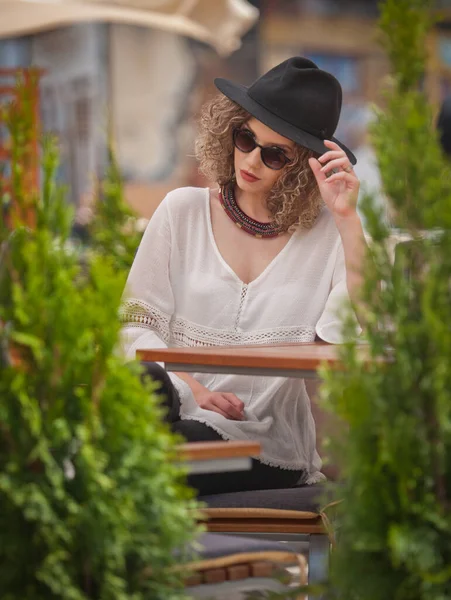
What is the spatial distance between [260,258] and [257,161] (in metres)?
0.32

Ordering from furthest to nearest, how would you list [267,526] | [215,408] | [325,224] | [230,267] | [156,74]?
[156,74], [325,224], [230,267], [215,408], [267,526]

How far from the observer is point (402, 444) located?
6.75 ft

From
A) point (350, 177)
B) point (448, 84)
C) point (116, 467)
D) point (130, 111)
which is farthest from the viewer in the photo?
point (448, 84)

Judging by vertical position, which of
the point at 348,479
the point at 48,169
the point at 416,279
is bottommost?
the point at 348,479

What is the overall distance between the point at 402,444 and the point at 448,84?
12947mm

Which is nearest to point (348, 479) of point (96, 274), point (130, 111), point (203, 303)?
point (96, 274)

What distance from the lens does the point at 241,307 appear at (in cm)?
375

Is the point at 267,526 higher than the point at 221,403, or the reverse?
the point at 221,403

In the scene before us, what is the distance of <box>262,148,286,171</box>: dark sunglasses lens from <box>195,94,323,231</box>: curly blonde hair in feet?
0.32

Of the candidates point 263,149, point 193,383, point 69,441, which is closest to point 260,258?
point 263,149

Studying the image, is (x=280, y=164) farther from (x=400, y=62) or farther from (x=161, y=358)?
(x=161, y=358)

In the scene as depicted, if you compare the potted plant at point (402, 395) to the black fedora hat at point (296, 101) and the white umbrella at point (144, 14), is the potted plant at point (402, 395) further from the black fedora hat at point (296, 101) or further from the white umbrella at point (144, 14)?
the white umbrella at point (144, 14)

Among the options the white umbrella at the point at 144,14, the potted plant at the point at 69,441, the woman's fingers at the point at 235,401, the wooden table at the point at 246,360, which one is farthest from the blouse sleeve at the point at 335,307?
the white umbrella at the point at 144,14

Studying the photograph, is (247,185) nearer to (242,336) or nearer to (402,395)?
(242,336)
